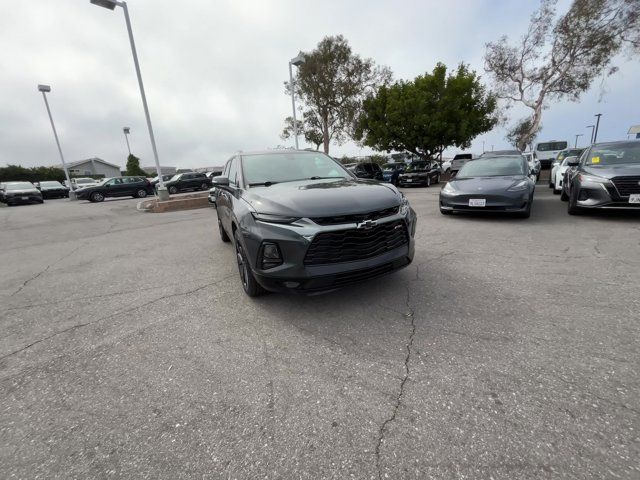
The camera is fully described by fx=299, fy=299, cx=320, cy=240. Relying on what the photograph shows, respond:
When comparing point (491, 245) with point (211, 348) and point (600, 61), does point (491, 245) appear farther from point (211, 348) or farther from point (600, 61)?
point (600, 61)

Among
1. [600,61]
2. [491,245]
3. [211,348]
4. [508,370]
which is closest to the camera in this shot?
[508,370]

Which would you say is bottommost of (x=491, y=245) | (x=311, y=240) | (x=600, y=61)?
(x=491, y=245)

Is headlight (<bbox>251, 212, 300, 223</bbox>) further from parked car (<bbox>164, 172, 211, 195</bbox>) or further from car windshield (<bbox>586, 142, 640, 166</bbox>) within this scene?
parked car (<bbox>164, 172, 211, 195</bbox>)

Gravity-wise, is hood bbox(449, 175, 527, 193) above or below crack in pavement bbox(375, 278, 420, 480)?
above

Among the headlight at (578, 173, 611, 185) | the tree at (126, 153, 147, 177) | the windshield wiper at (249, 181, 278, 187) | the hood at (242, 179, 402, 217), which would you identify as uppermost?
the tree at (126, 153, 147, 177)

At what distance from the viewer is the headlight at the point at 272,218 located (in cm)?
246

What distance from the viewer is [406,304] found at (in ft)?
9.28

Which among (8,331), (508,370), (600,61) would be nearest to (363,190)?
(508,370)

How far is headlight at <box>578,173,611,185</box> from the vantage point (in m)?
5.45

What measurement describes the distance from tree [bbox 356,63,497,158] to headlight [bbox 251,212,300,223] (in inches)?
780

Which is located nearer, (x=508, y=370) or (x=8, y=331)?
(x=508, y=370)

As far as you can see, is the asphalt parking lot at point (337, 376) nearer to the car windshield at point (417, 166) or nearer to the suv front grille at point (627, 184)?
the suv front grille at point (627, 184)

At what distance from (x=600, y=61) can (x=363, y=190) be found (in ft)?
83.1

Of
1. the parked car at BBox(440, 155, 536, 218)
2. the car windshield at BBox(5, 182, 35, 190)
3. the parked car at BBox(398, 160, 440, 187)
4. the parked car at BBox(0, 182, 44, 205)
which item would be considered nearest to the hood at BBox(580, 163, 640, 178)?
the parked car at BBox(440, 155, 536, 218)
